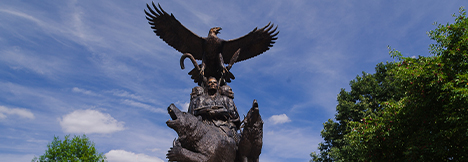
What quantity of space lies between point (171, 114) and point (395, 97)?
1355cm

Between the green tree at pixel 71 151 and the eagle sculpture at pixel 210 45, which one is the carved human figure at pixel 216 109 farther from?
the green tree at pixel 71 151

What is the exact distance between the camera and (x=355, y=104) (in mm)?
16375

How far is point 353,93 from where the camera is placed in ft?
57.3

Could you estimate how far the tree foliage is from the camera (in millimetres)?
9023

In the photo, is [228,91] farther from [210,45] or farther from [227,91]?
[210,45]

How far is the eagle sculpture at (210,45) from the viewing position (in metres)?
8.00

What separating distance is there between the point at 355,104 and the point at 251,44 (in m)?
10.1

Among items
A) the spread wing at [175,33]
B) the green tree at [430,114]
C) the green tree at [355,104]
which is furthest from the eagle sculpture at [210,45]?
the green tree at [355,104]

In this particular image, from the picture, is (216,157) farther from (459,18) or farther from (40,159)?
(40,159)

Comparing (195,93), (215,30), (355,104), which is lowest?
(195,93)

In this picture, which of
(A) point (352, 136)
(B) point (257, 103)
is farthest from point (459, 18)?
(B) point (257, 103)

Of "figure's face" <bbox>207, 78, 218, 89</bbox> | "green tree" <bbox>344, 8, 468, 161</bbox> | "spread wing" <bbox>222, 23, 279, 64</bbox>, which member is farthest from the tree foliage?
"figure's face" <bbox>207, 78, 218, 89</bbox>

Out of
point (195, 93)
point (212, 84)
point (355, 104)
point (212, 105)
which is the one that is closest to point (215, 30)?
point (212, 84)

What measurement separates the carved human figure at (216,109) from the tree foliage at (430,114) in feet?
20.2
